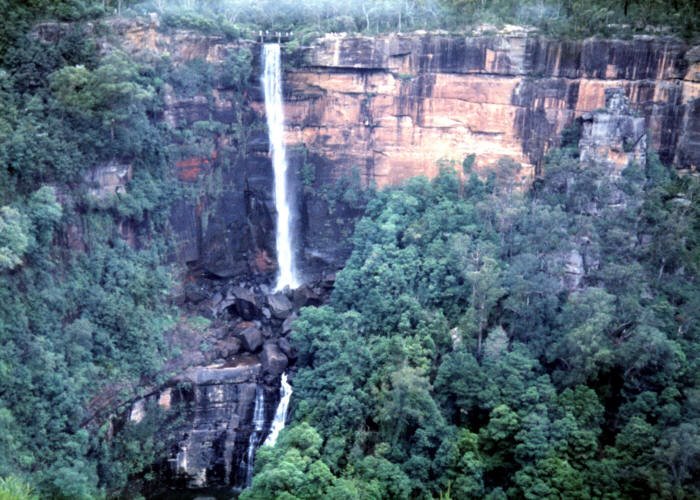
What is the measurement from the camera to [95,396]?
20.8 meters

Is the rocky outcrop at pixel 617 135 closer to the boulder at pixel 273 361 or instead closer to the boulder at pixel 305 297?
the boulder at pixel 305 297

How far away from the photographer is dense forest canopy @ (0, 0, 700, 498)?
700 inches

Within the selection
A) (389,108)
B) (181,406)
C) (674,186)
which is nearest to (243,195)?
(389,108)

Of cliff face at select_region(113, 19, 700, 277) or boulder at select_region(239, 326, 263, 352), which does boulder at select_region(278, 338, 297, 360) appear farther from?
cliff face at select_region(113, 19, 700, 277)

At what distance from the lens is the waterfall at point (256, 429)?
73.3 ft

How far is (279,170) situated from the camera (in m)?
28.3

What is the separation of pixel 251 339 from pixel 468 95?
39.3 feet

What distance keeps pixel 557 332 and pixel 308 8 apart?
16.6 metres

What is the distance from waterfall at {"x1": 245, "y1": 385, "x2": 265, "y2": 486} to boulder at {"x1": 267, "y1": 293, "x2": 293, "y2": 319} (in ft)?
11.7

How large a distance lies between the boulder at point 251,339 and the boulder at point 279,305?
1207 millimetres

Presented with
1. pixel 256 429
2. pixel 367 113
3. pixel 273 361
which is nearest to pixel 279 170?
pixel 367 113

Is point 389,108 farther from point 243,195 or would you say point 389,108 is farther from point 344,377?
point 344,377

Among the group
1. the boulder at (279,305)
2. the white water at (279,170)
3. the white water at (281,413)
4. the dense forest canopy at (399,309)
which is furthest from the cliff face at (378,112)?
the white water at (281,413)

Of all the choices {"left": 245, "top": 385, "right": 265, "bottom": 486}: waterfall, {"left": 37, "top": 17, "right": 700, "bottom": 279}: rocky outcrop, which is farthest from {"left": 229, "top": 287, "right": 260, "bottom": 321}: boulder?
{"left": 245, "top": 385, "right": 265, "bottom": 486}: waterfall
